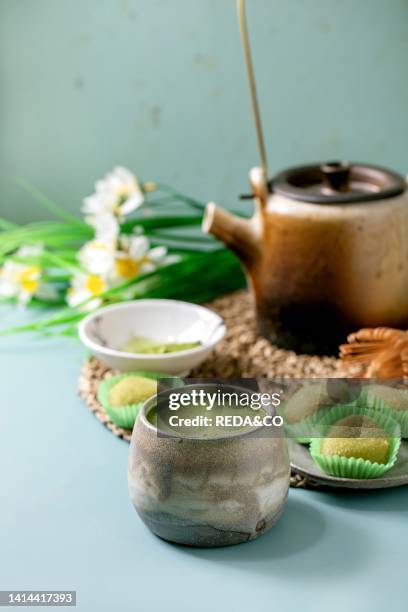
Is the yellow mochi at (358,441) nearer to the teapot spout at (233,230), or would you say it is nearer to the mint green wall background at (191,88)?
the teapot spout at (233,230)

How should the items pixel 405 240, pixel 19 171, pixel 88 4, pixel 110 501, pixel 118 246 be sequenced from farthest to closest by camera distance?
pixel 19 171, pixel 88 4, pixel 118 246, pixel 405 240, pixel 110 501

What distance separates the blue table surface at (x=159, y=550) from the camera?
0.63m

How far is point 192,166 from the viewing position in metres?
1.53

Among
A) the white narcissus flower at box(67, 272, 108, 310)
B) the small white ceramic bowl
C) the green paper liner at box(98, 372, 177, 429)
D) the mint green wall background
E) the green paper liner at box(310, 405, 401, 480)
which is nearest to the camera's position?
the green paper liner at box(310, 405, 401, 480)

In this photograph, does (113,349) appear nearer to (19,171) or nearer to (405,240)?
(405,240)

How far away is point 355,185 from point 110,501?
503 millimetres

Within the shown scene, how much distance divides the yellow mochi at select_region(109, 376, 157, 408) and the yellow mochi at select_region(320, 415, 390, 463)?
19 centimetres

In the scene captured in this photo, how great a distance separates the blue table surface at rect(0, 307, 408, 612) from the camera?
0.63m

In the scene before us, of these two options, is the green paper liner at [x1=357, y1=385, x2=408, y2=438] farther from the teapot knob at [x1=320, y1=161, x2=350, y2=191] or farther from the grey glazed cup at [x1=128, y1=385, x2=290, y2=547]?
the teapot knob at [x1=320, y1=161, x2=350, y2=191]

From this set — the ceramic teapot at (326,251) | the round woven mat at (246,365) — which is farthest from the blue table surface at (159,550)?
the ceramic teapot at (326,251)

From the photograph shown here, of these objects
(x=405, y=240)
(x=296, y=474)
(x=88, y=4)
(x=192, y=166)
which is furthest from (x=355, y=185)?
(x=88, y=4)

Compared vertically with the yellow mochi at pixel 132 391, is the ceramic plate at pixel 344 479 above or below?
below

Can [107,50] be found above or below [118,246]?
above

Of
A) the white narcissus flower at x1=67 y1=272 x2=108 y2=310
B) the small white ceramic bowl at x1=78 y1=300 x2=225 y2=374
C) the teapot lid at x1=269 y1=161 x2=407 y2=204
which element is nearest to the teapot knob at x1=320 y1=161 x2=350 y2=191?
the teapot lid at x1=269 y1=161 x2=407 y2=204
